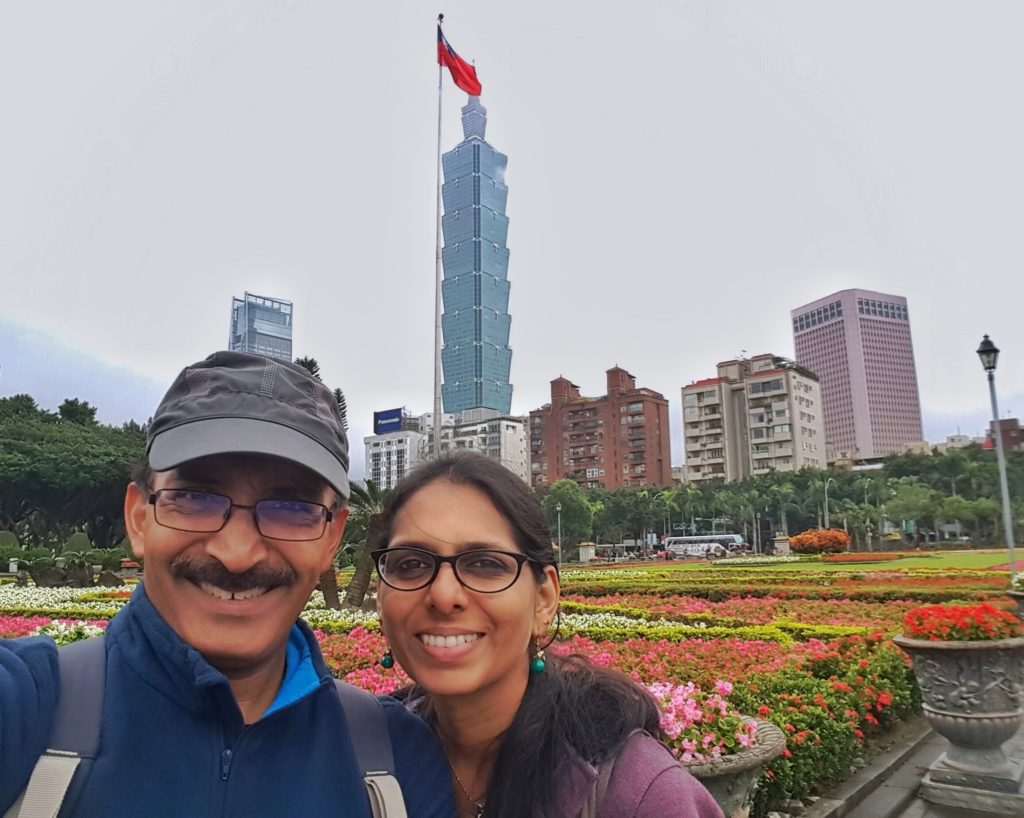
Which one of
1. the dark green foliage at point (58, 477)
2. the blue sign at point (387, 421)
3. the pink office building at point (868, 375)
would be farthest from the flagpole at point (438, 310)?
the pink office building at point (868, 375)

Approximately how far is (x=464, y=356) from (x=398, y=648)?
118m

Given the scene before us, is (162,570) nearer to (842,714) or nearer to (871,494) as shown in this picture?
(842,714)

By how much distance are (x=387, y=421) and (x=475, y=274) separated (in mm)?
46923

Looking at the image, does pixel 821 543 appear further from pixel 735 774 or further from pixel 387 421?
pixel 387 421

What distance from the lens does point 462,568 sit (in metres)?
1.70

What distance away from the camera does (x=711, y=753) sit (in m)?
3.55

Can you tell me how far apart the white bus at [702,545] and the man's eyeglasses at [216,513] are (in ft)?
164

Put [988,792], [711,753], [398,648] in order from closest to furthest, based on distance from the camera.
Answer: [398,648] < [711,753] < [988,792]

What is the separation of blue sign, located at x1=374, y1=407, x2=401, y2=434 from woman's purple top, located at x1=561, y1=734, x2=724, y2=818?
6646 centimetres

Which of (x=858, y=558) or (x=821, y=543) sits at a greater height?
(x=821, y=543)

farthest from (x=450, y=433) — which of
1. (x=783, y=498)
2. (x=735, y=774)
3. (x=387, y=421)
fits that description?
(x=735, y=774)

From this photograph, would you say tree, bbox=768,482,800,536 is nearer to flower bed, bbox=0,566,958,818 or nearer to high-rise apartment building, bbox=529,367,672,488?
high-rise apartment building, bbox=529,367,672,488

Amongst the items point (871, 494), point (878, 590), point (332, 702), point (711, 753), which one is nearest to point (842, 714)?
point (711, 753)

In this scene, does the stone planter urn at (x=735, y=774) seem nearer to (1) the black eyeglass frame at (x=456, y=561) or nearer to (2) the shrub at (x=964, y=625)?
(1) the black eyeglass frame at (x=456, y=561)
